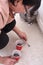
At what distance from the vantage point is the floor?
126cm

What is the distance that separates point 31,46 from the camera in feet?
4.56

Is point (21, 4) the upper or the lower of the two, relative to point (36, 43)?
upper

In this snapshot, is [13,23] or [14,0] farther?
[13,23]

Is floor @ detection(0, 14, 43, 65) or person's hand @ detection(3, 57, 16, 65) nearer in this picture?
person's hand @ detection(3, 57, 16, 65)

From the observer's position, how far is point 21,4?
100 centimetres

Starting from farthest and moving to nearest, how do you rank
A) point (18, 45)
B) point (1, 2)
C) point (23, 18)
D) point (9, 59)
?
1. point (23, 18)
2. point (18, 45)
3. point (9, 59)
4. point (1, 2)

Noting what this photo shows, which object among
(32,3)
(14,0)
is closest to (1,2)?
(14,0)

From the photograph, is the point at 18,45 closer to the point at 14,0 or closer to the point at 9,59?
the point at 9,59

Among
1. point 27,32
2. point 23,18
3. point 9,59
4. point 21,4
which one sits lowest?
point 9,59

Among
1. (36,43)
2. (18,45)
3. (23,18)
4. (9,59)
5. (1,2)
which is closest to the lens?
(1,2)

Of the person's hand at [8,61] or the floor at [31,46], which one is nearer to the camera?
the person's hand at [8,61]

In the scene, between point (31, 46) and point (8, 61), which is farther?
point (31, 46)

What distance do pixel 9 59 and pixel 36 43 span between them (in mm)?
346

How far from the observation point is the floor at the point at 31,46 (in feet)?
4.15
